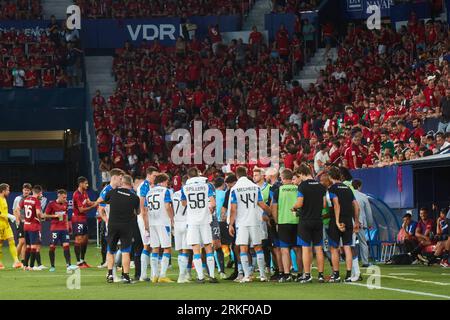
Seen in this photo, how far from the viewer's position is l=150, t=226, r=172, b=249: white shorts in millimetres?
21125

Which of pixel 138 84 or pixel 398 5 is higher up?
pixel 398 5

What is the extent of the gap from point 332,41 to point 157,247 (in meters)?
26.3

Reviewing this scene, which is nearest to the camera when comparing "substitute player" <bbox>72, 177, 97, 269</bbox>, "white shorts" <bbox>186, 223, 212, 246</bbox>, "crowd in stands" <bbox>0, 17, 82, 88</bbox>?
"white shorts" <bbox>186, 223, 212, 246</bbox>

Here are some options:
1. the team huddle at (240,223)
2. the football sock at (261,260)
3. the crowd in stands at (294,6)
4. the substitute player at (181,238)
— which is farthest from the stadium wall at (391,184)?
the crowd in stands at (294,6)

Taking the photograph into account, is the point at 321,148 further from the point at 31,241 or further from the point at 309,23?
the point at 309,23

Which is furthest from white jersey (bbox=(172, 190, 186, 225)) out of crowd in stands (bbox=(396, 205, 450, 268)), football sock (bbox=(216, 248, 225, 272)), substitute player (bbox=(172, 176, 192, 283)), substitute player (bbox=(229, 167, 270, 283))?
crowd in stands (bbox=(396, 205, 450, 268))

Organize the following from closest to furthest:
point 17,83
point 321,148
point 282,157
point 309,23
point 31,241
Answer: point 31,241, point 321,148, point 282,157, point 17,83, point 309,23

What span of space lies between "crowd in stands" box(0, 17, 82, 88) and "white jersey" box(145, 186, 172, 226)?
74.2 feet

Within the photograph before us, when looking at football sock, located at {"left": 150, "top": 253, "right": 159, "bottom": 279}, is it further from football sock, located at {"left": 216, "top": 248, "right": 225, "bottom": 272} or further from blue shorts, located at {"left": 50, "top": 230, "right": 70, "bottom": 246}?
blue shorts, located at {"left": 50, "top": 230, "right": 70, "bottom": 246}

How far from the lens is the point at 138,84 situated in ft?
145

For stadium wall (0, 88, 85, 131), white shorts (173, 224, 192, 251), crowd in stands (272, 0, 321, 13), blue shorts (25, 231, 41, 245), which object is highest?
crowd in stands (272, 0, 321, 13)

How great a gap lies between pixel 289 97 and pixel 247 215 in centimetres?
2039

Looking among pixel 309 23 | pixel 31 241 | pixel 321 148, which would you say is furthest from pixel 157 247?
pixel 309 23

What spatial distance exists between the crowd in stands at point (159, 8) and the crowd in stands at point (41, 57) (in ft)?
6.88
